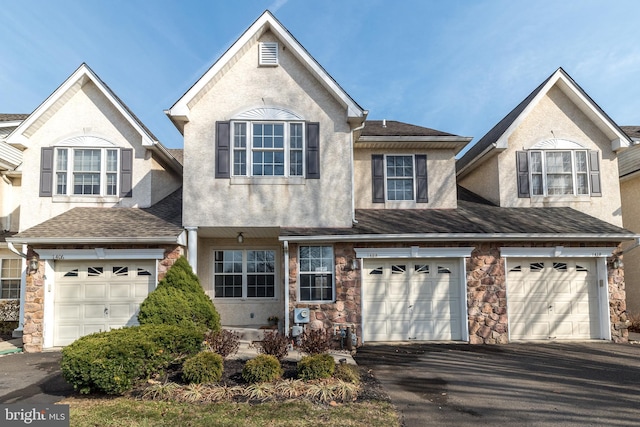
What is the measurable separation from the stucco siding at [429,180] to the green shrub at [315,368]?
6840 millimetres

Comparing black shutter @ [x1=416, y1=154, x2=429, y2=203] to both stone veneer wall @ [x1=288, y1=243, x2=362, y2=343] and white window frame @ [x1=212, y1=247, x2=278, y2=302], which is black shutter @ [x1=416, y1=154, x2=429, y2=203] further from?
white window frame @ [x1=212, y1=247, x2=278, y2=302]

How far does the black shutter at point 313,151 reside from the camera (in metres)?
11.8

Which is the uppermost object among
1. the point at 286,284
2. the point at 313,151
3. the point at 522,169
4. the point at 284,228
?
the point at 313,151

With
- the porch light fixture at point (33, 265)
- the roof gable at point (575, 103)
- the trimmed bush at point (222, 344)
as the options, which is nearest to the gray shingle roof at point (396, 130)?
the roof gable at point (575, 103)

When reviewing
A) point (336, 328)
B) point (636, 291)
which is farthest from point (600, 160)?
point (336, 328)

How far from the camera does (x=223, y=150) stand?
11.8m

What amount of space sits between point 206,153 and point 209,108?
1257mm

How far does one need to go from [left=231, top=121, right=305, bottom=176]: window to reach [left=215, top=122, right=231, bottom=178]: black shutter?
16cm

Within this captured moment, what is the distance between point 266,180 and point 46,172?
6603 millimetres

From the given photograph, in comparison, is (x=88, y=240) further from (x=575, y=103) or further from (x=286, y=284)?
(x=575, y=103)

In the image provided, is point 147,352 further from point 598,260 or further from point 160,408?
point 598,260

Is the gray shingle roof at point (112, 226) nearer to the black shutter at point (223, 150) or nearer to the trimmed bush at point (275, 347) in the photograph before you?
the black shutter at point (223, 150)

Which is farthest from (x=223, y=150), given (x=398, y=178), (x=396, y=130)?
(x=396, y=130)

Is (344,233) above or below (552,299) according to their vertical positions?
above
